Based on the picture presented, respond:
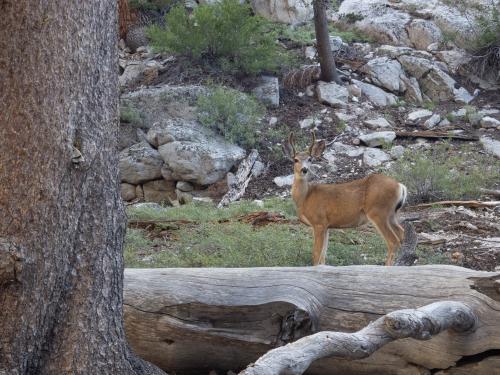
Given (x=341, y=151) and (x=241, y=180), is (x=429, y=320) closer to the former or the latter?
(x=241, y=180)

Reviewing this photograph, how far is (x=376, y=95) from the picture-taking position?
643 inches

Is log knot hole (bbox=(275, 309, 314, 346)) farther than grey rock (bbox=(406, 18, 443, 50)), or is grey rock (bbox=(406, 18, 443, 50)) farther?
grey rock (bbox=(406, 18, 443, 50))

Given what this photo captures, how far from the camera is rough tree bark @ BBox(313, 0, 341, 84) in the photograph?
50.6 feet

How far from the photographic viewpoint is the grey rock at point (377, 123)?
1514cm

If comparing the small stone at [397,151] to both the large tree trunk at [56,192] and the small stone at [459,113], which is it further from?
the large tree trunk at [56,192]

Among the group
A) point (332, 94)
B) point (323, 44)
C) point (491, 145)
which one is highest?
point (323, 44)

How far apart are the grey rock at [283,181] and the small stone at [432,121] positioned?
3.20 metres

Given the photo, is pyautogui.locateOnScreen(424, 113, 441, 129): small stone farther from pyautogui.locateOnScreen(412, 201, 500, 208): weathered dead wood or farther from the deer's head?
the deer's head

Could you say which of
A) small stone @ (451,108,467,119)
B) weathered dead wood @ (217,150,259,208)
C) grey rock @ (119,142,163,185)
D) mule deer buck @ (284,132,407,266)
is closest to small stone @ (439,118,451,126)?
small stone @ (451,108,467,119)

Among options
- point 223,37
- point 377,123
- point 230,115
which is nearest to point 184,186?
point 230,115

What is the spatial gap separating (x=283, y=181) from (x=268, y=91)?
10.4ft

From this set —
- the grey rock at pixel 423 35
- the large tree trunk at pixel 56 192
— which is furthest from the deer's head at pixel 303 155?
the grey rock at pixel 423 35

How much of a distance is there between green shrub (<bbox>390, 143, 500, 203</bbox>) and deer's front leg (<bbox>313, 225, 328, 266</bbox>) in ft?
9.46

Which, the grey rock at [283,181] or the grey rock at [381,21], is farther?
the grey rock at [381,21]
